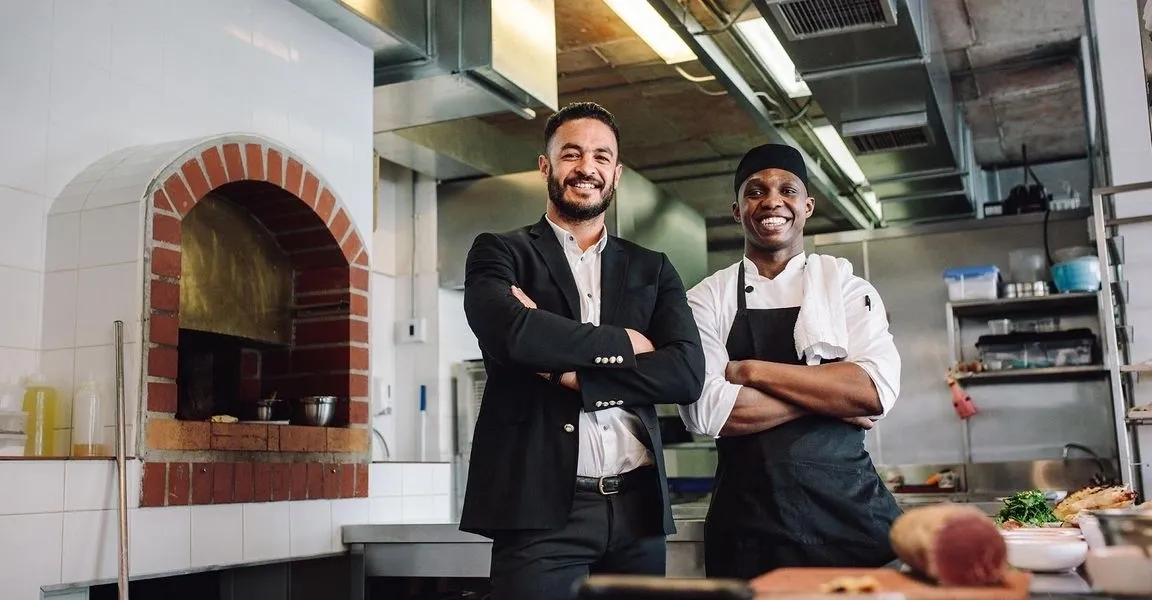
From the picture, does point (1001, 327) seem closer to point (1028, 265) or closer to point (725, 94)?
point (1028, 265)

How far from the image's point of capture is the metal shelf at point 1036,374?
5.59 meters

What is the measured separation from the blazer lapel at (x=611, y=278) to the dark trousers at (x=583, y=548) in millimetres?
358

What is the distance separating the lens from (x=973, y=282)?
233 inches

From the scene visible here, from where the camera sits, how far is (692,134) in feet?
23.4

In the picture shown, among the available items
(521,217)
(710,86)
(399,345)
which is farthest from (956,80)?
(399,345)

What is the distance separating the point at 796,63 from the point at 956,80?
2.56 meters

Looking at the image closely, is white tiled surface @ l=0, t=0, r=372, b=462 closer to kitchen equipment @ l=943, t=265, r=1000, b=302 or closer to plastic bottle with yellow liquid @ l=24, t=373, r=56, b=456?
plastic bottle with yellow liquid @ l=24, t=373, r=56, b=456

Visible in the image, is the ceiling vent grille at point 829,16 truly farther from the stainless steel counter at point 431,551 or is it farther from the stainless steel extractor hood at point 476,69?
the stainless steel counter at point 431,551

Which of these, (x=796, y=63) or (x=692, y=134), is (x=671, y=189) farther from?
(x=796, y=63)

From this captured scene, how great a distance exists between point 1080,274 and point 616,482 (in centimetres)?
445

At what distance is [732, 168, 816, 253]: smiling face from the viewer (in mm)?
2307

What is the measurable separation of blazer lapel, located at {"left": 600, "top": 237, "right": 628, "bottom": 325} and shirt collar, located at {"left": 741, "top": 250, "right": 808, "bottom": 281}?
0.31 m

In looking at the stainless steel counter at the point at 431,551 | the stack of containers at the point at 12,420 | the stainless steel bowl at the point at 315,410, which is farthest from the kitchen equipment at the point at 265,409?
the stack of containers at the point at 12,420

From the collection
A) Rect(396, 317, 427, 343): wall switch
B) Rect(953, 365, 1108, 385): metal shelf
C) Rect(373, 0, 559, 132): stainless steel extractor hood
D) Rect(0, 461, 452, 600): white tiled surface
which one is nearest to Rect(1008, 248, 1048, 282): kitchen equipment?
Rect(953, 365, 1108, 385): metal shelf
